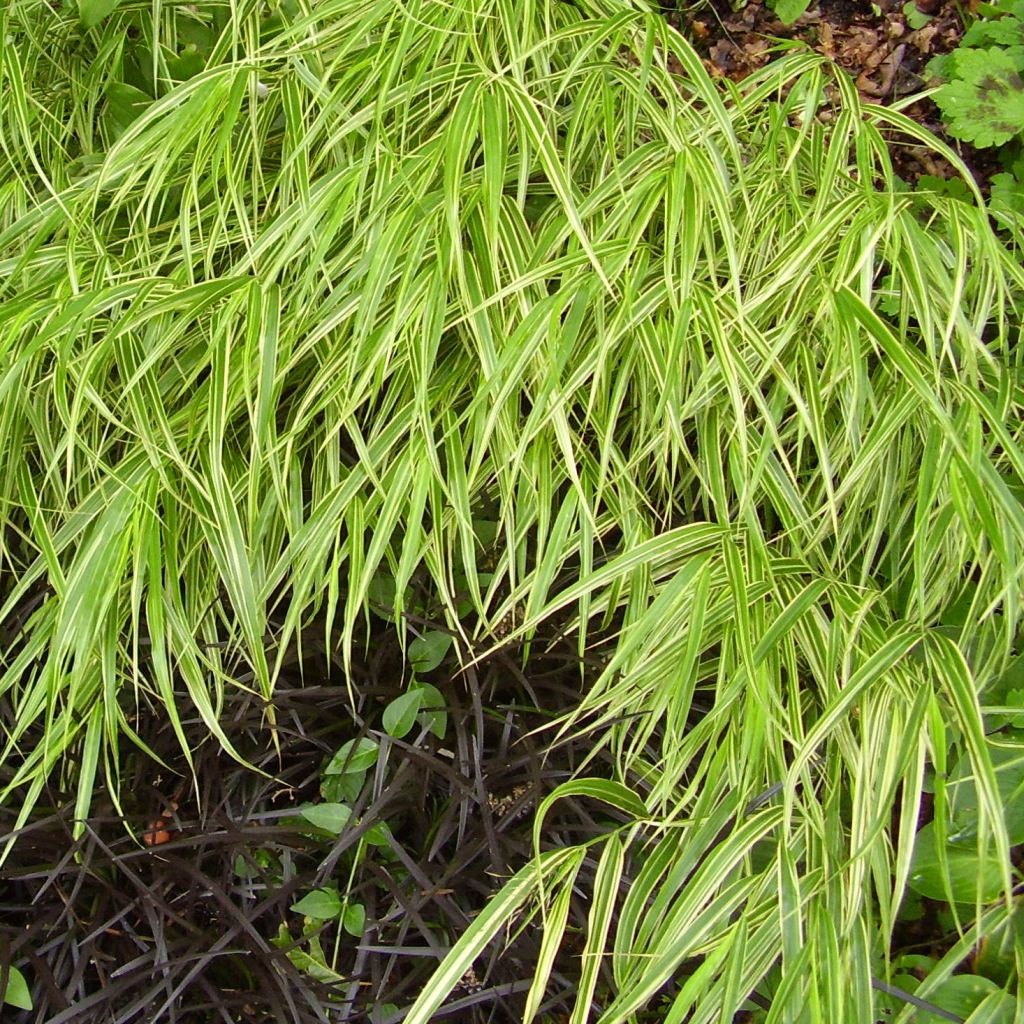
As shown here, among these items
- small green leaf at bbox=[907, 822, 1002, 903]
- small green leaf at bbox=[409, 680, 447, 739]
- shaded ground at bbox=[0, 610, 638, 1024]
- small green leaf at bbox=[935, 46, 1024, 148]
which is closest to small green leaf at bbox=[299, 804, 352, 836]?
shaded ground at bbox=[0, 610, 638, 1024]

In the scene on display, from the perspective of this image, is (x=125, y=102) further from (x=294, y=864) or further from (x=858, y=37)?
(x=858, y=37)

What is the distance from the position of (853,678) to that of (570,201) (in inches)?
21.2

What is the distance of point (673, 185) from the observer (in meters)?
1.02

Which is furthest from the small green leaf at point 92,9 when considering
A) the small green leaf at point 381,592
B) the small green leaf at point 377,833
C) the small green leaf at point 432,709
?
the small green leaf at point 377,833

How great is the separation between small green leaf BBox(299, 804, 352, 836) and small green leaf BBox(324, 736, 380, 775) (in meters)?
0.04

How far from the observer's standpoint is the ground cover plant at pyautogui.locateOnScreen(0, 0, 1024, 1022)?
93 cm

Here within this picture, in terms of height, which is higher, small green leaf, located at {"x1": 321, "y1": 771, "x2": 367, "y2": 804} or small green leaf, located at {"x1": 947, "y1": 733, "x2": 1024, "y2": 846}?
small green leaf, located at {"x1": 321, "y1": 771, "x2": 367, "y2": 804}

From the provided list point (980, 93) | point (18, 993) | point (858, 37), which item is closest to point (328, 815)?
point (18, 993)

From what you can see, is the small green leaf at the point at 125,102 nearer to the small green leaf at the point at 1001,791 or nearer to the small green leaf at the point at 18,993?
the small green leaf at the point at 18,993

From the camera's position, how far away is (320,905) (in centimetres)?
98

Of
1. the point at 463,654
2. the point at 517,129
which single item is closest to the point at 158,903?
the point at 463,654

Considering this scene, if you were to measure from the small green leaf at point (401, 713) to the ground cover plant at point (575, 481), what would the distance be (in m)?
0.05

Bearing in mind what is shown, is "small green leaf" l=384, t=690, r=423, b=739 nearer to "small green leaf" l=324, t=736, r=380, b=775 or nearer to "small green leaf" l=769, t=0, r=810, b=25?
"small green leaf" l=324, t=736, r=380, b=775

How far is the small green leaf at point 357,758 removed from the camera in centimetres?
101
